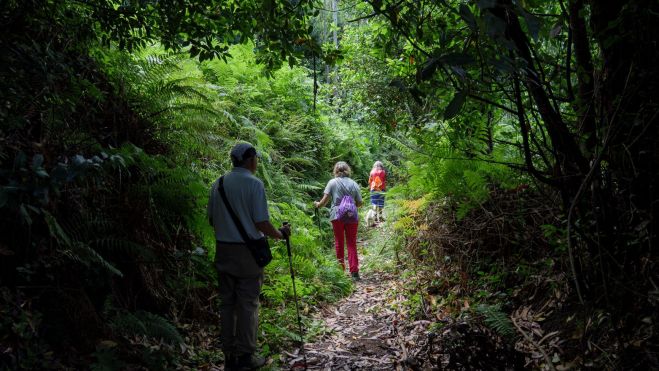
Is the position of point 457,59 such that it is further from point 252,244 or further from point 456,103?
point 252,244

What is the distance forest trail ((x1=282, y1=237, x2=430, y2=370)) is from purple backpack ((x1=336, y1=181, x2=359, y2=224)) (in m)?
1.29

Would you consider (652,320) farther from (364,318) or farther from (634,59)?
(364,318)

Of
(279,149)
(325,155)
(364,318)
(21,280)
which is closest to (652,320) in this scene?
(364,318)

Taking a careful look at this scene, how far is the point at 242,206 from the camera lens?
419cm

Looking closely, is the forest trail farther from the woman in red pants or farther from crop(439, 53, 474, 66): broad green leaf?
A: crop(439, 53, 474, 66): broad green leaf

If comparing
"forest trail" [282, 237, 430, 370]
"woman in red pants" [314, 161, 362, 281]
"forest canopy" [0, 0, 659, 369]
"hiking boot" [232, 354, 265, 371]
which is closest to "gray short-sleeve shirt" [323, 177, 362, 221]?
"woman in red pants" [314, 161, 362, 281]

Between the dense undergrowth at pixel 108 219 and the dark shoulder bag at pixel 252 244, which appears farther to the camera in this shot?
the dark shoulder bag at pixel 252 244

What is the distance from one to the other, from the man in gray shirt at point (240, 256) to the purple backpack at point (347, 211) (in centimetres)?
349

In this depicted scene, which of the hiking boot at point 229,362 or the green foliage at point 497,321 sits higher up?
the green foliage at point 497,321

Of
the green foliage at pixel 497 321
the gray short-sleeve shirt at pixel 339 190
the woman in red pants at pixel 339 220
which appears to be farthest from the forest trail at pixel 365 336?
the gray short-sleeve shirt at pixel 339 190

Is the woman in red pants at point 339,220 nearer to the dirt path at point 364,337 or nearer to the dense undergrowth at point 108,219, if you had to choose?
the dense undergrowth at point 108,219

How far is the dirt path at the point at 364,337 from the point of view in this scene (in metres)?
4.44

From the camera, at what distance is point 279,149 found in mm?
11352

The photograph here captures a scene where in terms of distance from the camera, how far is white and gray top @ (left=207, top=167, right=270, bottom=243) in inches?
165
